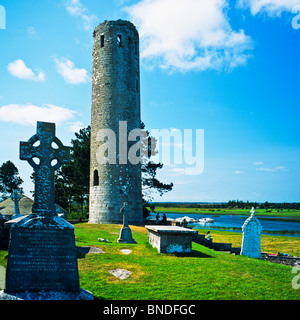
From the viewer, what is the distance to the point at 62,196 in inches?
1352

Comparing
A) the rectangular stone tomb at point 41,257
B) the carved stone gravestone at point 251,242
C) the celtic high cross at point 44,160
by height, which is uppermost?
the celtic high cross at point 44,160

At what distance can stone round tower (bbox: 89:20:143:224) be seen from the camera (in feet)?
73.7

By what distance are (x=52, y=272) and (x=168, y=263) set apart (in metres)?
4.52

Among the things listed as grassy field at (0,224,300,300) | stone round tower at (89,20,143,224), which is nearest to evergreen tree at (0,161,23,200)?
stone round tower at (89,20,143,224)

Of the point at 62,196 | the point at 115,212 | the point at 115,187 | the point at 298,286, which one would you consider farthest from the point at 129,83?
the point at 298,286

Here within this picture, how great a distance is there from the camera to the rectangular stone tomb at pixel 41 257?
4.85 meters

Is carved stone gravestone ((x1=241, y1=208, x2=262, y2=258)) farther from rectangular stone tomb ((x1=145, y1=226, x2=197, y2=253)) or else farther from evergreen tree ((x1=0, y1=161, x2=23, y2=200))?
evergreen tree ((x1=0, y1=161, x2=23, y2=200))

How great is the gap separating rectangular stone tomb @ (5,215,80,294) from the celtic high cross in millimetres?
269

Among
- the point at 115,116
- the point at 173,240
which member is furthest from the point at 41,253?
the point at 115,116

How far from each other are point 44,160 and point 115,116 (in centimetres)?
1755

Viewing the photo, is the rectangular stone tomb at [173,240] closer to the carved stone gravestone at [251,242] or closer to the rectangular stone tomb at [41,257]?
the carved stone gravestone at [251,242]

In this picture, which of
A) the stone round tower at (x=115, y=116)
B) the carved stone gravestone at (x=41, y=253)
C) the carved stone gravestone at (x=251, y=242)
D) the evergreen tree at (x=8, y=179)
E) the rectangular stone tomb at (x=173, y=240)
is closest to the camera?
the carved stone gravestone at (x=41, y=253)

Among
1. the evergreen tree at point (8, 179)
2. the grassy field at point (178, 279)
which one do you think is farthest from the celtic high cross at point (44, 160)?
the evergreen tree at point (8, 179)

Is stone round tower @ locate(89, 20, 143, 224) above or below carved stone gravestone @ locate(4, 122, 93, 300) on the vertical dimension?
above
